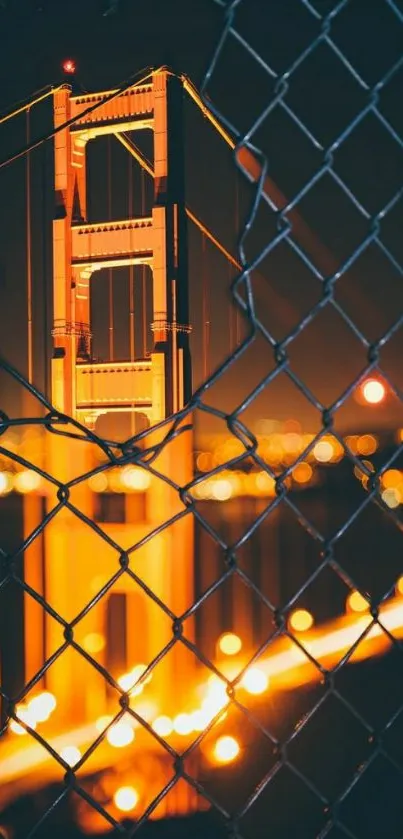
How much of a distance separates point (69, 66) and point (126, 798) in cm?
859

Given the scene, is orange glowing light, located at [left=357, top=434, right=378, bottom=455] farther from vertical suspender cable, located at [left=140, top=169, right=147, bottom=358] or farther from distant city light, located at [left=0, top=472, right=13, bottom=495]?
vertical suspender cable, located at [left=140, top=169, right=147, bottom=358]

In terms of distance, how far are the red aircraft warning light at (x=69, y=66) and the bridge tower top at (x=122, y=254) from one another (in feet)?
0.65

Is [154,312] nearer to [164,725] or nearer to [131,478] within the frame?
[131,478]

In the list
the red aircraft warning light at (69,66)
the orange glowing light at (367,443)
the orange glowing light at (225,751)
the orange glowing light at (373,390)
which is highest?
the orange glowing light at (367,443)

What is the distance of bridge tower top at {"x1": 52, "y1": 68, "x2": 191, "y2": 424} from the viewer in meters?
9.61

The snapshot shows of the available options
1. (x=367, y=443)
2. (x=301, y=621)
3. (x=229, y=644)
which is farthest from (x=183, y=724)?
(x=367, y=443)

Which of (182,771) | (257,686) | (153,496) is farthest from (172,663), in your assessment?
(182,771)

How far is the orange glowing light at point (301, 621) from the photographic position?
82.7ft

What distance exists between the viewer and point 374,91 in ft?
3.56

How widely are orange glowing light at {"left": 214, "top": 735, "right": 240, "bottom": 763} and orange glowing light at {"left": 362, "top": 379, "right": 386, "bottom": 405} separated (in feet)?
37.2

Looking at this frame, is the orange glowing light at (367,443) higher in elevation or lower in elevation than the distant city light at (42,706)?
higher

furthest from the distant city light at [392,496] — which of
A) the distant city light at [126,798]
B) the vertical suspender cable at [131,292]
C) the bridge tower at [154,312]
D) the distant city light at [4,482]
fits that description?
the distant city light at [4,482]

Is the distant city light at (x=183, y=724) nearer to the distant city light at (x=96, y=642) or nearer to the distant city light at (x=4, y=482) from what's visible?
the distant city light at (x=4, y=482)

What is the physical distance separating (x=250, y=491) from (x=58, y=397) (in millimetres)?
32542
